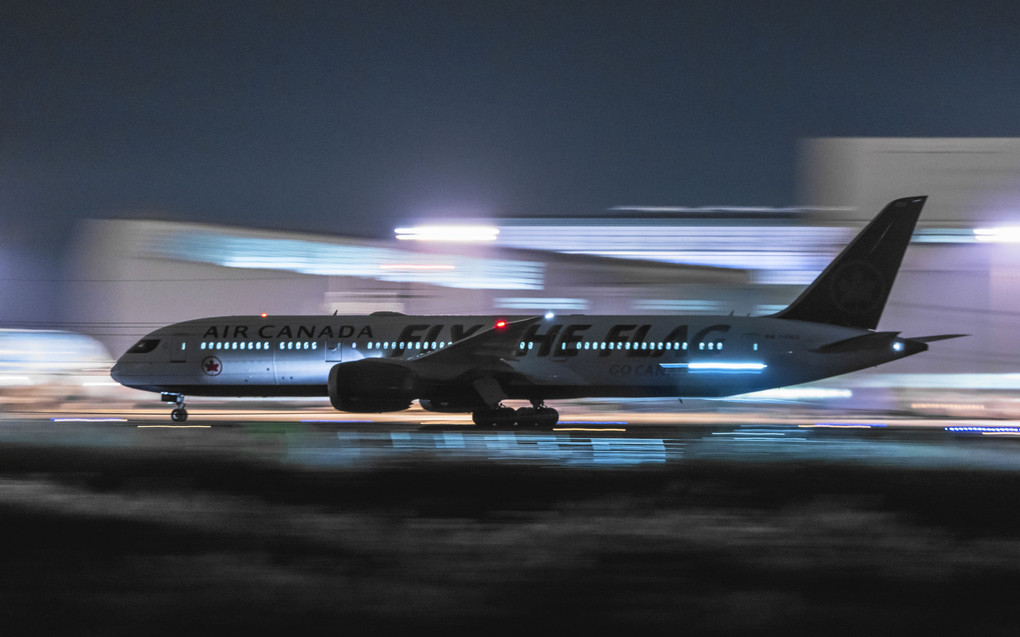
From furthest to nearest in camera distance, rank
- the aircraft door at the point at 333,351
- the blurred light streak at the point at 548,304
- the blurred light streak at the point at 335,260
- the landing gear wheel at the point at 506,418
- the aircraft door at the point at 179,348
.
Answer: the blurred light streak at the point at 335,260
the blurred light streak at the point at 548,304
the aircraft door at the point at 179,348
the aircraft door at the point at 333,351
the landing gear wheel at the point at 506,418

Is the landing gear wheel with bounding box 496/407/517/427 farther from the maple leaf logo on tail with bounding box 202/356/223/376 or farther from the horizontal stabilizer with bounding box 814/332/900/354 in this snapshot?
the maple leaf logo on tail with bounding box 202/356/223/376

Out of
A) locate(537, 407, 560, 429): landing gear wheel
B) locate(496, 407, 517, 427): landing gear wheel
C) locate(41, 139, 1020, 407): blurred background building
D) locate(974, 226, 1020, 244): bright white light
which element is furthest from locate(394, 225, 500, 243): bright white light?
locate(974, 226, 1020, 244): bright white light

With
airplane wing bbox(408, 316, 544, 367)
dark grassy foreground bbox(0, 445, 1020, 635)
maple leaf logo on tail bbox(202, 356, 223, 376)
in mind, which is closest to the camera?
dark grassy foreground bbox(0, 445, 1020, 635)

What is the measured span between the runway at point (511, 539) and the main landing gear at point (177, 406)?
10.1 m

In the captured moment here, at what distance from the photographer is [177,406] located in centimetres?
3078

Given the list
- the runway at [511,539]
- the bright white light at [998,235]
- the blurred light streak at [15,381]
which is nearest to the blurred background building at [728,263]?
the bright white light at [998,235]

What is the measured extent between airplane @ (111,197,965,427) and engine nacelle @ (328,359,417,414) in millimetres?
28

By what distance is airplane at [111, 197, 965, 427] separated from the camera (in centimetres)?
2628

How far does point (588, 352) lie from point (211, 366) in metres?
11.7

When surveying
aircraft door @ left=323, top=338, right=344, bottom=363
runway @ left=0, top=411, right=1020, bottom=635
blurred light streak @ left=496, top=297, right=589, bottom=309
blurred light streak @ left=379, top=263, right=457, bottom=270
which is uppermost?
blurred light streak @ left=379, top=263, right=457, bottom=270

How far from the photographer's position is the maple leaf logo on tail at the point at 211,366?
30.8 meters

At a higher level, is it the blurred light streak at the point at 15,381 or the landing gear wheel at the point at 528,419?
the landing gear wheel at the point at 528,419

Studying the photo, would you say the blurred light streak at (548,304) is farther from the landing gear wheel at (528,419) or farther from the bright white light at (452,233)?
the landing gear wheel at (528,419)

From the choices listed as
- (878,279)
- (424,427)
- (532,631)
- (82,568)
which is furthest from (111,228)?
(532,631)
